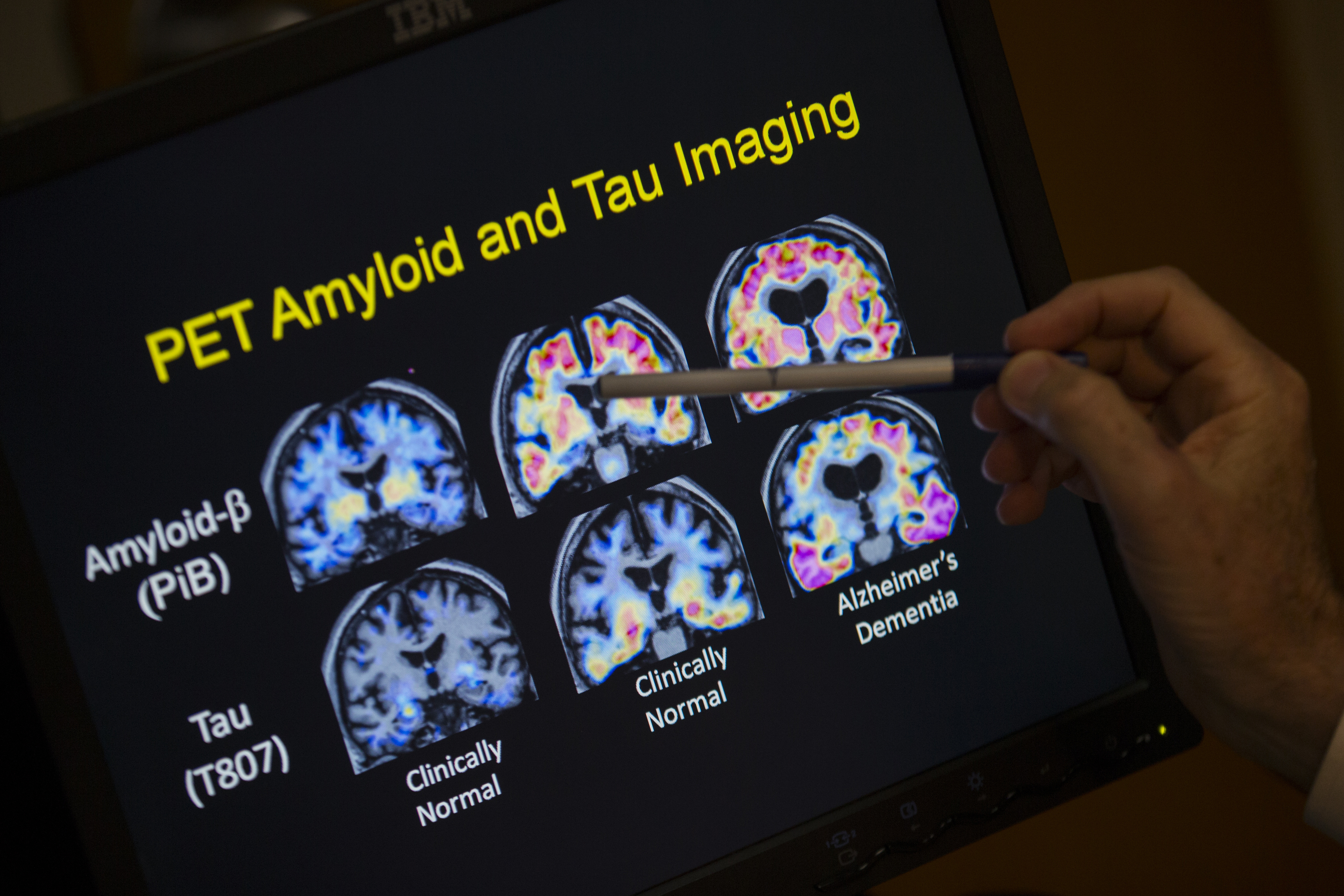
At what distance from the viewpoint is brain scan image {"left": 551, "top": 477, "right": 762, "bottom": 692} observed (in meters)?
0.64

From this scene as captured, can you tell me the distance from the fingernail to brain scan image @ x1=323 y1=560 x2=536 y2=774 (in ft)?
1.18

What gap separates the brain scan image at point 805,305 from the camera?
0.66 m

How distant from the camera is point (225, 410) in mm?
598

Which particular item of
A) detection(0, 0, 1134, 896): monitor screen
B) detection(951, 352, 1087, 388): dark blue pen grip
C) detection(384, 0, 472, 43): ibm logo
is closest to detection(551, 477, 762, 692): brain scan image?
detection(0, 0, 1134, 896): monitor screen

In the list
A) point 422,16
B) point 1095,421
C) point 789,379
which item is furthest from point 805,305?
point 422,16

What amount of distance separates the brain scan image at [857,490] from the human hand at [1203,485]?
0.16ft

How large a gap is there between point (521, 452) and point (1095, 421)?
370 mm

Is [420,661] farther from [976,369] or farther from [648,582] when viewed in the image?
[976,369]

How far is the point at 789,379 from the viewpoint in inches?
23.2

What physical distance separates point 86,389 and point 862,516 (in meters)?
0.52

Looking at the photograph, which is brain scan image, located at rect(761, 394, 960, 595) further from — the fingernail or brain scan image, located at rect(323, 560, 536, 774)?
brain scan image, located at rect(323, 560, 536, 774)

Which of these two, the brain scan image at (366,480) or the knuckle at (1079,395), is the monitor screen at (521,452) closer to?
the brain scan image at (366,480)

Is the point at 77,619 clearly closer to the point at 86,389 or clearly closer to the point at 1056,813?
the point at 86,389

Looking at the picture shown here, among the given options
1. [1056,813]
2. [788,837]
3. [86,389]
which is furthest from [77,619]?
[1056,813]
